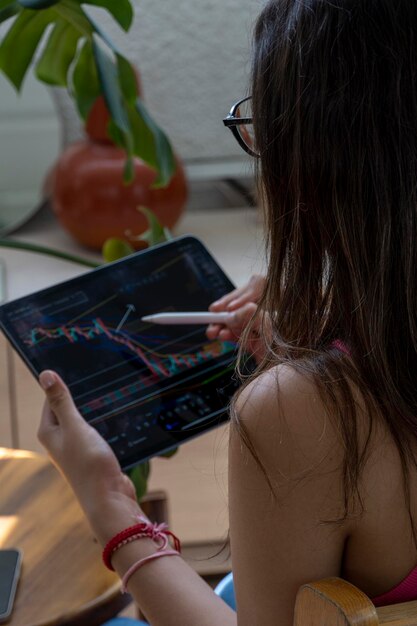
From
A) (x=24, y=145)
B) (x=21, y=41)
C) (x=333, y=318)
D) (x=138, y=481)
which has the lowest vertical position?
(x=138, y=481)

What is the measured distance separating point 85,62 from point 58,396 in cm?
53

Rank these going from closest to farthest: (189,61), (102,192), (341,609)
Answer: (341,609)
(102,192)
(189,61)

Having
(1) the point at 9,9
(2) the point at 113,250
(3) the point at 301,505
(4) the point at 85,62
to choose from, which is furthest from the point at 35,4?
(3) the point at 301,505

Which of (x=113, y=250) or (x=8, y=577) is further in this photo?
(x=113, y=250)

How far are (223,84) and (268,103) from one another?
1416 mm

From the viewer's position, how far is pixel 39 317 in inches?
34.2

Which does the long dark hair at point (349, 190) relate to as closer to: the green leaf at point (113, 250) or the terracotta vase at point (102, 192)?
the green leaf at point (113, 250)

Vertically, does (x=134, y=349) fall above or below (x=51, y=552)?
above

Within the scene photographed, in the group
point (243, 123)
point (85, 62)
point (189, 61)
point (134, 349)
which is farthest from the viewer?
point (189, 61)

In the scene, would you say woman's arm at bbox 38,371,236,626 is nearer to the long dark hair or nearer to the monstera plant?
the long dark hair

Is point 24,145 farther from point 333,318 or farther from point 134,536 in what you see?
point 333,318

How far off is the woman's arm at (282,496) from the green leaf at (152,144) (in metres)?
0.71

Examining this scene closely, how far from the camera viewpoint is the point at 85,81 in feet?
3.89

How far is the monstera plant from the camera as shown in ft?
3.45
